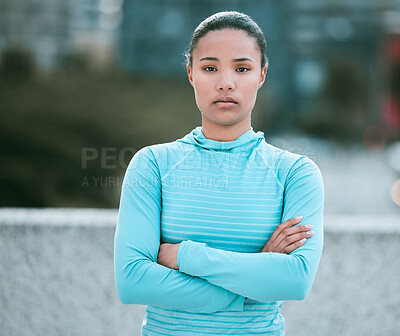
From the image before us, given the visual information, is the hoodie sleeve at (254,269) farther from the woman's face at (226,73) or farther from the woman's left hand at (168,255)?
the woman's face at (226,73)

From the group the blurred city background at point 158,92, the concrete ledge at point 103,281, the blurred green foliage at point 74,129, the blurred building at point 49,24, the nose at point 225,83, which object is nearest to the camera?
the nose at point 225,83

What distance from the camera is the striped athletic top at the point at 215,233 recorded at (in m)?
1.61

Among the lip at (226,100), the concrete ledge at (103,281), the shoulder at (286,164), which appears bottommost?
the concrete ledge at (103,281)

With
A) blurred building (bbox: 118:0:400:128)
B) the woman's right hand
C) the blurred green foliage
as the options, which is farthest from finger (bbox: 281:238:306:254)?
blurred building (bbox: 118:0:400:128)

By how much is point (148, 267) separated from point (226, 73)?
2.30 feet

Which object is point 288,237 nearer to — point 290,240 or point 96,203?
point 290,240

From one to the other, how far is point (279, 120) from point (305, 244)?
35130 millimetres

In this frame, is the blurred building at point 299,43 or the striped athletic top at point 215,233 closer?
the striped athletic top at point 215,233

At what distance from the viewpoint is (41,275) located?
274 centimetres

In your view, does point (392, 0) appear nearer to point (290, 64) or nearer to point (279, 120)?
point (290, 64)

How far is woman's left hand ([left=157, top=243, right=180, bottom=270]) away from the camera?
5.45 feet

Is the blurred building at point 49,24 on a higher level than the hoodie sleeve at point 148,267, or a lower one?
higher

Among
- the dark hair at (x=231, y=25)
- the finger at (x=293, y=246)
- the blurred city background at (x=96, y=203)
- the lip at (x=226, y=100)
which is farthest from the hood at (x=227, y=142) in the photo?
the blurred city background at (x=96, y=203)

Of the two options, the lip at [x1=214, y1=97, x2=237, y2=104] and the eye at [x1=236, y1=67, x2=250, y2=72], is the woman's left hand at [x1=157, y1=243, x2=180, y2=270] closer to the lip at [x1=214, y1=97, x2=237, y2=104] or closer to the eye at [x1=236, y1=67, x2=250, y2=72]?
the lip at [x1=214, y1=97, x2=237, y2=104]
